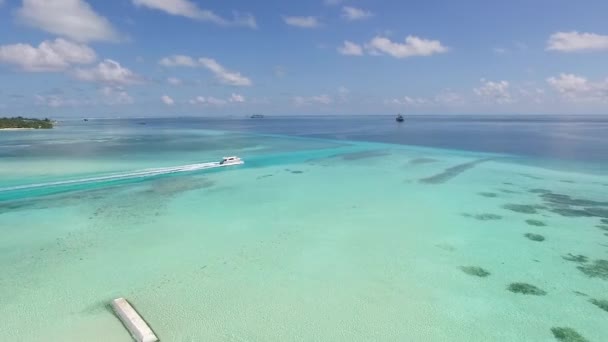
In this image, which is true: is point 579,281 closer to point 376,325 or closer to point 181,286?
point 376,325

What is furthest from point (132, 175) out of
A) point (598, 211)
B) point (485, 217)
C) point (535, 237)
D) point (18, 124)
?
point (18, 124)

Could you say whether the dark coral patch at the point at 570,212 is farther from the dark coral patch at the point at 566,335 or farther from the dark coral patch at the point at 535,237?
the dark coral patch at the point at 566,335

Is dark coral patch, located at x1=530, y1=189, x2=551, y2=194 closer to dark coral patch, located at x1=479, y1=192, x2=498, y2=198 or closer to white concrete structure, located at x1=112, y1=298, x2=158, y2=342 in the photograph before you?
dark coral patch, located at x1=479, y1=192, x2=498, y2=198

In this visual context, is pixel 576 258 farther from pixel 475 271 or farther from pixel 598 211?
pixel 598 211

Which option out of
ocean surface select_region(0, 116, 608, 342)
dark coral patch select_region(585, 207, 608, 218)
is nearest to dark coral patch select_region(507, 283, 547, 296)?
ocean surface select_region(0, 116, 608, 342)

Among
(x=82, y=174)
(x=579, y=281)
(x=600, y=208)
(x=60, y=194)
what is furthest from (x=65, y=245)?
(x=600, y=208)
